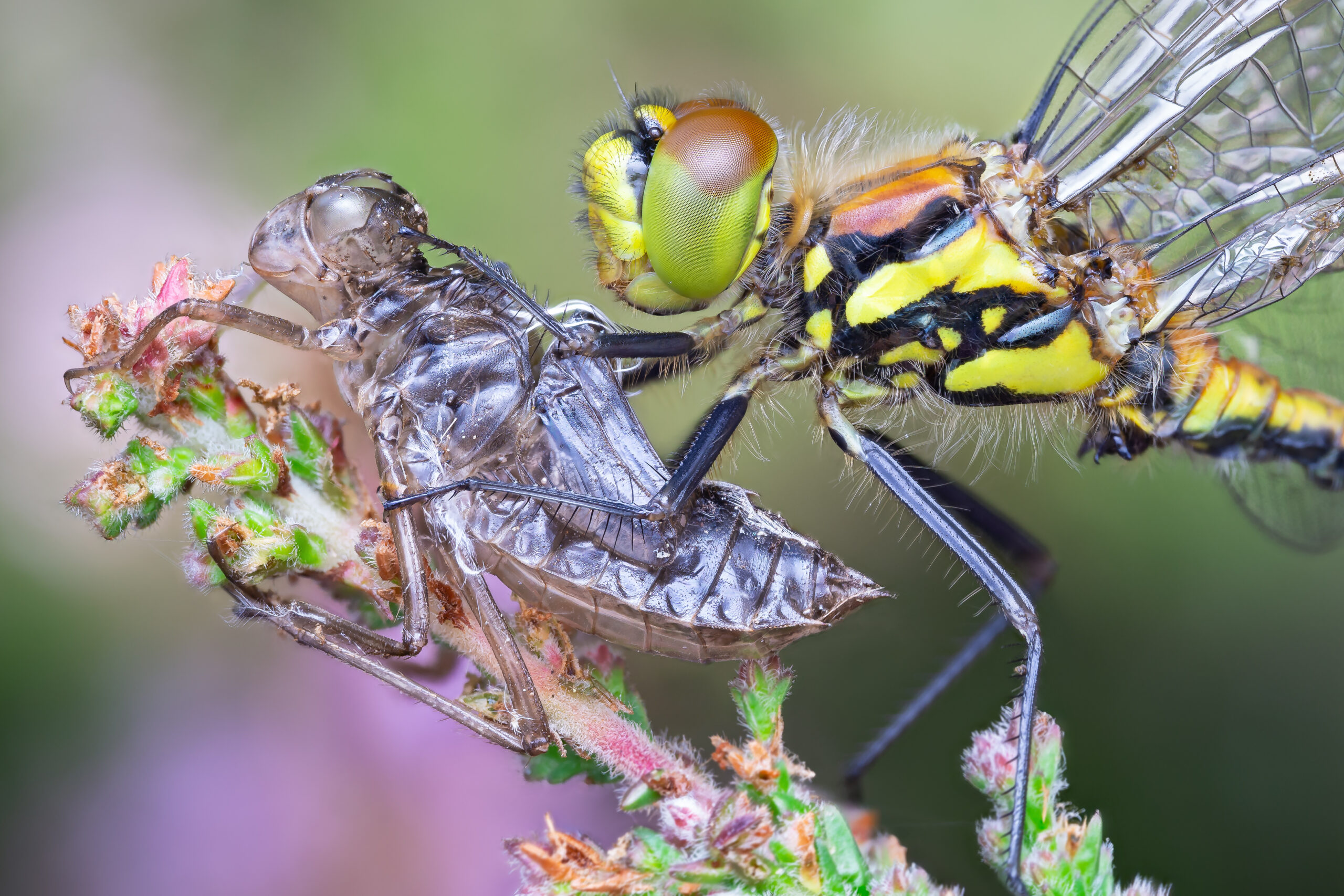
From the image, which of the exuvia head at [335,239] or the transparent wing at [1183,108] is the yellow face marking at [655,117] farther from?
the transparent wing at [1183,108]

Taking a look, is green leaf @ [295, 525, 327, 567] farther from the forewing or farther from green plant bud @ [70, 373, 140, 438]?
the forewing

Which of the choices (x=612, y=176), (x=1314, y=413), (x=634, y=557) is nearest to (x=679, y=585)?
(x=634, y=557)

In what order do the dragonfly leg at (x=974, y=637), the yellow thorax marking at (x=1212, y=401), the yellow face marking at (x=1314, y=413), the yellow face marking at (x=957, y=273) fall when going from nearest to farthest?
the yellow face marking at (x=957, y=273) → the yellow thorax marking at (x=1212, y=401) → the yellow face marking at (x=1314, y=413) → the dragonfly leg at (x=974, y=637)

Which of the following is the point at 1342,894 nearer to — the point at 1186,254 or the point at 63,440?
the point at 1186,254

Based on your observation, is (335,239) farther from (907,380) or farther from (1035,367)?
(1035,367)

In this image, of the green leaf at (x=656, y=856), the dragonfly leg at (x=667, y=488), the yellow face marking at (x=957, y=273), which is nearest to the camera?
the green leaf at (x=656, y=856)

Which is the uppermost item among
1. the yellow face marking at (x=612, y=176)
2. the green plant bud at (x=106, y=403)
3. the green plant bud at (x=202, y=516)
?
the yellow face marking at (x=612, y=176)

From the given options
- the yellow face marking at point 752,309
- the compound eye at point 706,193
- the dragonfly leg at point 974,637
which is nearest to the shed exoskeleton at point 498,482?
the compound eye at point 706,193
